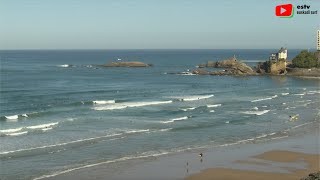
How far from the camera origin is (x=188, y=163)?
108 ft

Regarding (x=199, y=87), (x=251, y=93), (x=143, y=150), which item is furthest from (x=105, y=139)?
(x=199, y=87)

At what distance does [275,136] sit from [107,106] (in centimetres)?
2241

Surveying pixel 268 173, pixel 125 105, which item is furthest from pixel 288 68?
pixel 268 173

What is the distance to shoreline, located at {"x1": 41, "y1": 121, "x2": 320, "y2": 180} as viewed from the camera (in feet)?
98.4

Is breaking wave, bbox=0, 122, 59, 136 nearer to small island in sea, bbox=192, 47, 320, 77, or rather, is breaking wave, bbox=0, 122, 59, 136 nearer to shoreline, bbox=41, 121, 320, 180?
shoreline, bbox=41, 121, 320, 180

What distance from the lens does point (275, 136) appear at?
4284 centimetres

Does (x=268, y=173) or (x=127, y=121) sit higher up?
(x=127, y=121)

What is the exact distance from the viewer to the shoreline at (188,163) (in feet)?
98.4

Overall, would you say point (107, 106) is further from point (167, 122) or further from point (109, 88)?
point (109, 88)

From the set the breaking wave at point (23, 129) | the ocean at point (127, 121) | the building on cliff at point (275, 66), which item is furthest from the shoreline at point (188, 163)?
the building on cliff at point (275, 66)

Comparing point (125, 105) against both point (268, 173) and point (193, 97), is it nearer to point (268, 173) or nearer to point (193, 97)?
point (193, 97)

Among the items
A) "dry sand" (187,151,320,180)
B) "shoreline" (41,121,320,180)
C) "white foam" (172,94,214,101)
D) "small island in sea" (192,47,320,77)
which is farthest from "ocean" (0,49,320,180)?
"small island in sea" (192,47,320,77)

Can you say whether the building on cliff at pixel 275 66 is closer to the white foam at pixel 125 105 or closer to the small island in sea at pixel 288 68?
the small island in sea at pixel 288 68

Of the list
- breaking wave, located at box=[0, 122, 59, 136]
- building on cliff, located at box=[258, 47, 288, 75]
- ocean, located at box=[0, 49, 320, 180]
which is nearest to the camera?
ocean, located at box=[0, 49, 320, 180]
